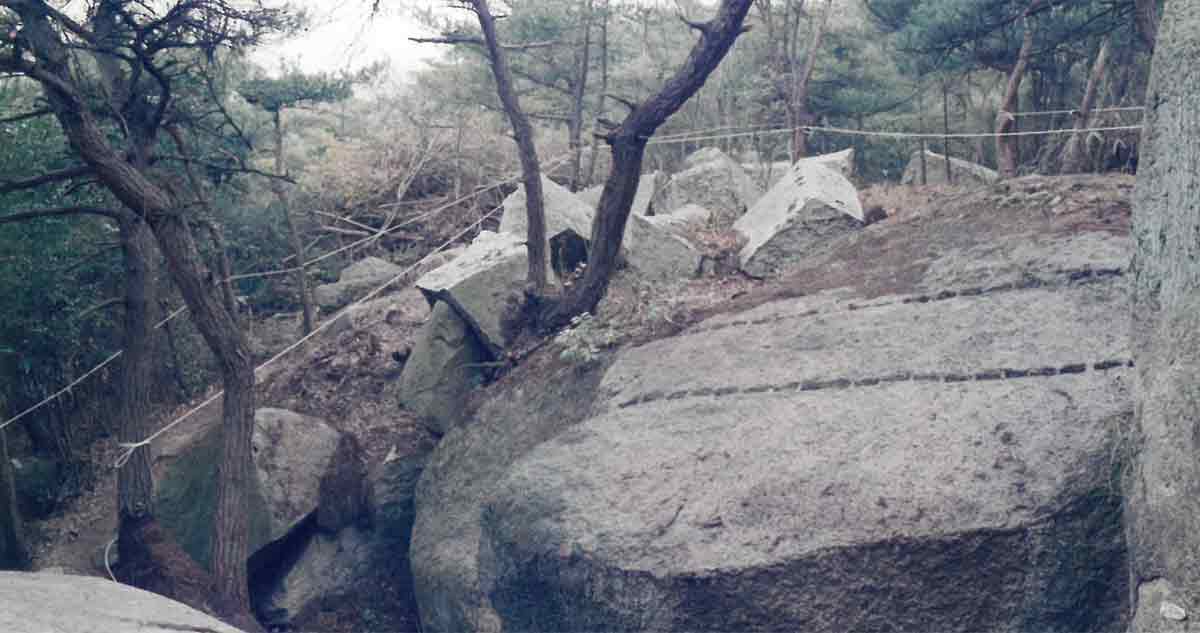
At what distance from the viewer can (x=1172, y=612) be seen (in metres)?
Answer: 3.51

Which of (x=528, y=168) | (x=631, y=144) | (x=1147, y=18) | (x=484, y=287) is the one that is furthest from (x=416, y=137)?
(x=1147, y=18)

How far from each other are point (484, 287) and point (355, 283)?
14.5ft

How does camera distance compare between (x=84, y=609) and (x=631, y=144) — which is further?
(x=631, y=144)

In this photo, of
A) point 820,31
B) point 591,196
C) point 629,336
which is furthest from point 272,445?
point 820,31

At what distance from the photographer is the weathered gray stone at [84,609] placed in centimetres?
380

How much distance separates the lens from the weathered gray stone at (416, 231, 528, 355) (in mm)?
8773

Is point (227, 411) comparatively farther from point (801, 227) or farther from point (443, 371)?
point (801, 227)

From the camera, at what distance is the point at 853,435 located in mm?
5152

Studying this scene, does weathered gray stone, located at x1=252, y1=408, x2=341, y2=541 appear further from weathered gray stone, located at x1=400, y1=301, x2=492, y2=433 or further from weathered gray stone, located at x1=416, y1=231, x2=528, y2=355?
weathered gray stone, located at x1=416, y1=231, x2=528, y2=355

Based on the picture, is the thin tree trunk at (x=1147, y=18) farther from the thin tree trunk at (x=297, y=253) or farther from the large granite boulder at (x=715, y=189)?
the thin tree trunk at (x=297, y=253)

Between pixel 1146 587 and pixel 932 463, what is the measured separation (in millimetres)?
1149

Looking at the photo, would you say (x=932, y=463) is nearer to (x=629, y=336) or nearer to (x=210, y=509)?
(x=629, y=336)

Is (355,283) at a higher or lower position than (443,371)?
higher

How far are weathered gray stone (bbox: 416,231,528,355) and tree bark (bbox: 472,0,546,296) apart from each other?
0.32 meters
